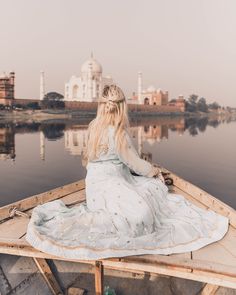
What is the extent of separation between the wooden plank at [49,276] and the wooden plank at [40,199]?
27.9 inches

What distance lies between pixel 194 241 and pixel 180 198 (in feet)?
2.84

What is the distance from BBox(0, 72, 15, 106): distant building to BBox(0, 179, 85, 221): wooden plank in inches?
1725

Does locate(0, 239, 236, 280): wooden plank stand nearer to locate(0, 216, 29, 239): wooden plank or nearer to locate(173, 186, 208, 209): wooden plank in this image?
locate(0, 216, 29, 239): wooden plank

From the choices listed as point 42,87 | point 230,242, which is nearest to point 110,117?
point 230,242

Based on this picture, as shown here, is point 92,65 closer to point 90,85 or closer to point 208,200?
point 90,85

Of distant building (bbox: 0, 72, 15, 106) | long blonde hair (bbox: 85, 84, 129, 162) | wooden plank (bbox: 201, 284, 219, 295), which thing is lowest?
wooden plank (bbox: 201, 284, 219, 295)

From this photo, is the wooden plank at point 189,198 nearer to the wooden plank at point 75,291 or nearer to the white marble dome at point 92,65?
the wooden plank at point 75,291

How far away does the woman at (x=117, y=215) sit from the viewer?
104 inches

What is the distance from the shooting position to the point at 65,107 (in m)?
53.7

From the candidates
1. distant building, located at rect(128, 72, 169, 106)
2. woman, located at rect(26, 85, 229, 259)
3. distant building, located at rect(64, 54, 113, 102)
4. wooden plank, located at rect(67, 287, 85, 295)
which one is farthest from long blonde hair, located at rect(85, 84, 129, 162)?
distant building, located at rect(128, 72, 169, 106)

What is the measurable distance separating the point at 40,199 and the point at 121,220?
181cm

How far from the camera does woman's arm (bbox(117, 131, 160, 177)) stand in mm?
3359

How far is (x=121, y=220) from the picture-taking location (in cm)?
285

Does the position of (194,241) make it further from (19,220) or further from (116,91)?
(19,220)
